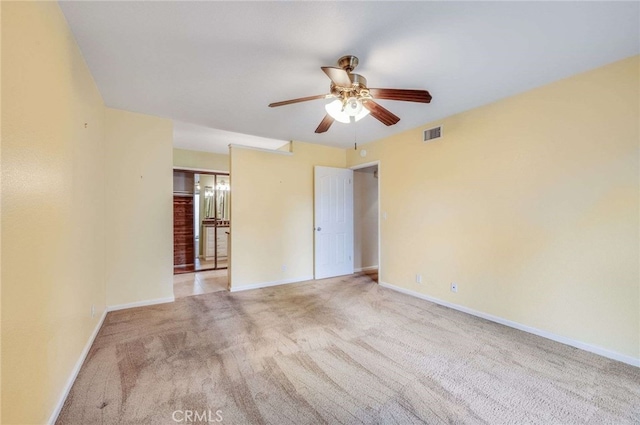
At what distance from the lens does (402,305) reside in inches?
139

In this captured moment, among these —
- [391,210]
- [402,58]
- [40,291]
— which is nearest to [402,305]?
[391,210]

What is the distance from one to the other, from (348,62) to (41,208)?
2280mm

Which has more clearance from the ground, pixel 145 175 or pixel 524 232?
pixel 145 175

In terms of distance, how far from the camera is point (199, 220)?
19.2 feet

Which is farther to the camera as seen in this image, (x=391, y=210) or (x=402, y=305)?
(x=391, y=210)

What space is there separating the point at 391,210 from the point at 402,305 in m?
1.53

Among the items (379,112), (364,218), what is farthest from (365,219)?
(379,112)

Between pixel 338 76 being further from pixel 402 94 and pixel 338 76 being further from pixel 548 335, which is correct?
pixel 548 335

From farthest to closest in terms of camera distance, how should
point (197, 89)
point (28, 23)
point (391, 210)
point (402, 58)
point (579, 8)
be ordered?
point (391, 210)
point (197, 89)
point (402, 58)
point (579, 8)
point (28, 23)

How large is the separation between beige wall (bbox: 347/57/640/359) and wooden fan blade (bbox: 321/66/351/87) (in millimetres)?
2074

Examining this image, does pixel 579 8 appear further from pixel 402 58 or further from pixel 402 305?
pixel 402 305

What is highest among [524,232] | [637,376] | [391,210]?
[391,210]

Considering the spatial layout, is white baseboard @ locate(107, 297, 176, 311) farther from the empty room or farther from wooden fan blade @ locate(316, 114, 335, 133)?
A: wooden fan blade @ locate(316, 114, 335, 133)

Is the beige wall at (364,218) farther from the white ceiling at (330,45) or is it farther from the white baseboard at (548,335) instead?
the white ceiling at (330,45)
